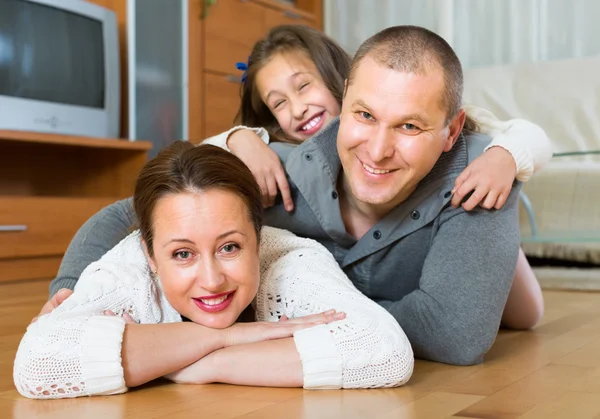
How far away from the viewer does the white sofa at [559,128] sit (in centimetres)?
328

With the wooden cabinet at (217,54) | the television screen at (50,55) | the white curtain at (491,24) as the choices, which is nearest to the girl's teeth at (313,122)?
the television screen at (50,55)

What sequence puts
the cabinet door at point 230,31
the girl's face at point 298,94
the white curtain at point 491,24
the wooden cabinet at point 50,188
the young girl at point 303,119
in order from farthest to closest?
the white curtain at point 491,24, the cabinet door at point 230,31, the wooden cabinet at point 50,188, the girl's face at point 298,94, the young girl at point 303,119

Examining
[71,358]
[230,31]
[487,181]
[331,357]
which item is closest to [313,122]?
[487,181]

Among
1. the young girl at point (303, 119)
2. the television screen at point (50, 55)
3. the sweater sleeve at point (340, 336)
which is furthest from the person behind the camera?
the television screen at point (50, 55)

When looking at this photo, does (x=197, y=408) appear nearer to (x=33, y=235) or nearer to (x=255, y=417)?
(x=255, y=417)

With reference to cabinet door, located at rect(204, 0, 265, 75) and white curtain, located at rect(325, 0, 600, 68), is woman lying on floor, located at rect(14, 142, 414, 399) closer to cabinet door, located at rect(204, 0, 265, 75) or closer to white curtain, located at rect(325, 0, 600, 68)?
cabinet door, located at rect(204, 0, 265, 75)

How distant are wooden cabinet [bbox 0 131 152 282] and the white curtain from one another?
210cm

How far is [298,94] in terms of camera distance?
205 cm

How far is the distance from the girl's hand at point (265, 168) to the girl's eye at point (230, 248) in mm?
407

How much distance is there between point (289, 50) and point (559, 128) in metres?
2.40

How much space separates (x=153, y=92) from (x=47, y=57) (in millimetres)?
639

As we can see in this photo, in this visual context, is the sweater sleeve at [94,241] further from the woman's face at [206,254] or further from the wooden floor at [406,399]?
the woman's face at [206,254]

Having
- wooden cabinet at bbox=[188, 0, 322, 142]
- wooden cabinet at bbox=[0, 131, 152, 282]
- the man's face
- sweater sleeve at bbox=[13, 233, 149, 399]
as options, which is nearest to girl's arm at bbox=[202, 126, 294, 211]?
the man's face

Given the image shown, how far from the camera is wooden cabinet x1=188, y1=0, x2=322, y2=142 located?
4.15 m
